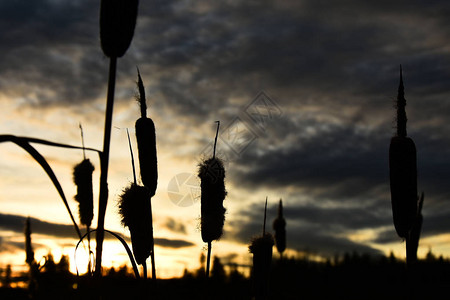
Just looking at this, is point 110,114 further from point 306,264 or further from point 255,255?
point 306,264

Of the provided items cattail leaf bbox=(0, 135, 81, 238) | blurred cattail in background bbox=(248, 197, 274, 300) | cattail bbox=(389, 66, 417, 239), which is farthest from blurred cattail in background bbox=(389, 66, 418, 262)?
cattail leaf bbox=(0, 135, 81, 238)

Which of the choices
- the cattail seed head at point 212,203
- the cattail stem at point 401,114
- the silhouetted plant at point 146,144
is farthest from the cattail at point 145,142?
the cattail stem at point 401,114

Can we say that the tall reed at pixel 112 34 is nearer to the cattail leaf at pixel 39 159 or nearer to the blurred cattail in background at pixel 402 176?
the cattail leaf at pixel 39 159

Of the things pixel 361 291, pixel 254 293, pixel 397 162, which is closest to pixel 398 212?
pixel 397 162

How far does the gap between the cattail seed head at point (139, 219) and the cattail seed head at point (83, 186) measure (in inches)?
96.0

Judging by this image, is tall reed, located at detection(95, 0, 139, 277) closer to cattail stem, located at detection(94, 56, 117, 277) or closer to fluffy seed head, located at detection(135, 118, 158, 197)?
cattail stem, located at detection(94, 56, 117, 277)

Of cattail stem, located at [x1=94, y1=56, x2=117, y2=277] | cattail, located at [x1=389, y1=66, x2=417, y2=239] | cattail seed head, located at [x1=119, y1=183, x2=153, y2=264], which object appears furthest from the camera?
cattail seed head, located at [x1=119, y1=183, x2=153, y2=264]

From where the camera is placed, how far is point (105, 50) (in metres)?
3.07

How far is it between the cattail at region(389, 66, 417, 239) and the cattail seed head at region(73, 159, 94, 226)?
473 centimetres

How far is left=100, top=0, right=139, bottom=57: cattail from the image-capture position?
9.82ft

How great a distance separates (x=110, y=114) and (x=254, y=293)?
4085mm

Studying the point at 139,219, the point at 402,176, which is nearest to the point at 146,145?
the point at 139,219

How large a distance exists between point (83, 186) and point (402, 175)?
224 inches

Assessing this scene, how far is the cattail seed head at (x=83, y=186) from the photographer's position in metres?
8.12
